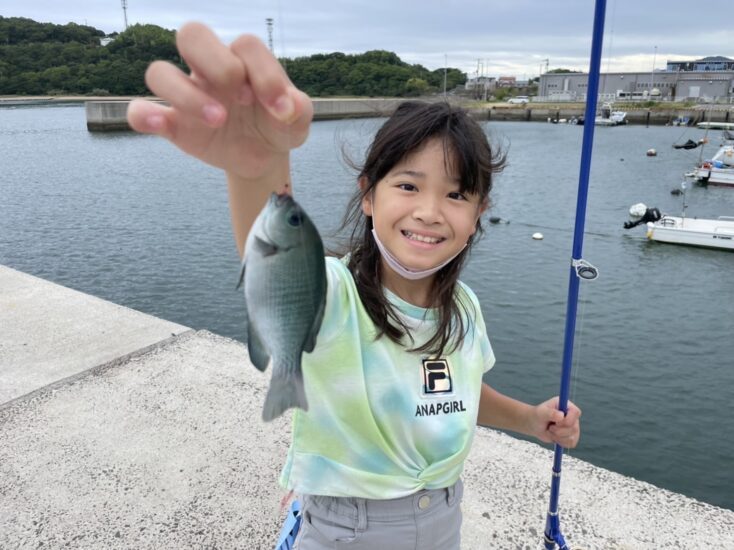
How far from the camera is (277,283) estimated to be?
3.24ft

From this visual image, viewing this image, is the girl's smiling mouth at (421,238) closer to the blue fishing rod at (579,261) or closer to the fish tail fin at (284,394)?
the fish tail fin at (284,394)

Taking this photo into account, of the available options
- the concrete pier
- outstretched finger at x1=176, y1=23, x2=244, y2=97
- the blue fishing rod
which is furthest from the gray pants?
outstretched finger at x1=176, y1=23, x2=244, y2=97

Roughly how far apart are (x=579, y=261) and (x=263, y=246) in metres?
1.64

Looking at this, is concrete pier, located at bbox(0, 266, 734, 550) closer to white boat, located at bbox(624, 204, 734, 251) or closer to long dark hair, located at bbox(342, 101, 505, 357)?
long dark hair, located at bbox(342, 101, 505, 357)

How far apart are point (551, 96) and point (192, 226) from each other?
296 ft

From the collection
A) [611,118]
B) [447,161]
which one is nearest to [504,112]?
[611,118]

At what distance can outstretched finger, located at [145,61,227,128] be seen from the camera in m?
0.96

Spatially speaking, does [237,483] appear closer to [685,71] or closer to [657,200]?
[657,200]

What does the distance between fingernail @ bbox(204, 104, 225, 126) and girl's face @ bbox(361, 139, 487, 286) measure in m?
0.62

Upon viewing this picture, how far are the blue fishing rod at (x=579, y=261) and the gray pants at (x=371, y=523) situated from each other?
761 mm

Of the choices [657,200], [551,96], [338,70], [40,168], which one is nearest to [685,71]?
[551,96]

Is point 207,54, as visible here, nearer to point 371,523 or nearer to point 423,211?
point 423,211

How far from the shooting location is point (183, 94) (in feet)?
3.15

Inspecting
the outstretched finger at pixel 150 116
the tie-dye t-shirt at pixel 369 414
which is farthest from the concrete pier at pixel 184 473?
the outstretched finger at pixel 150 116
